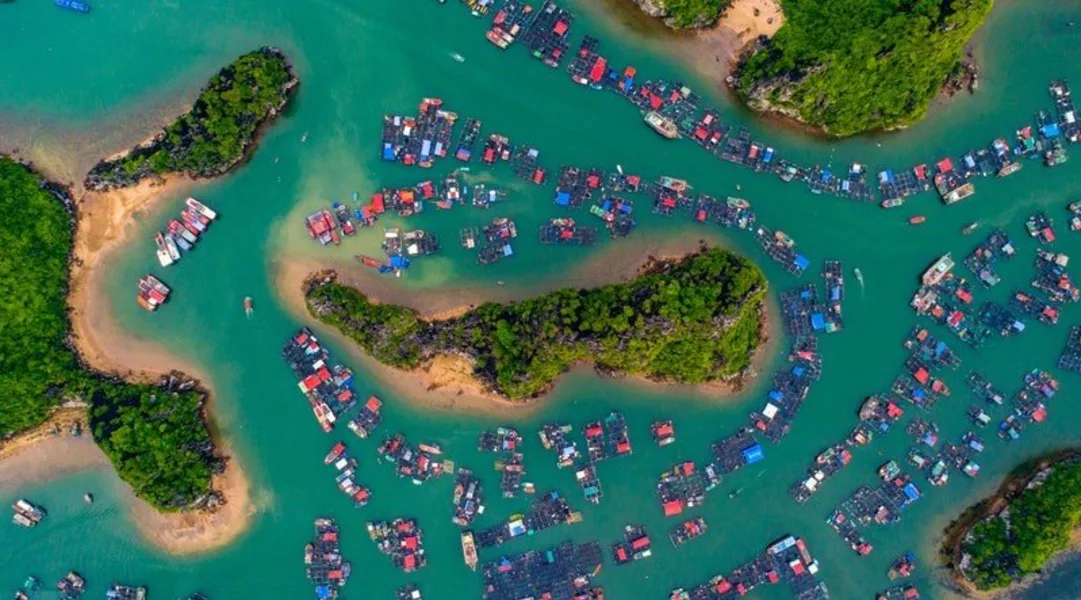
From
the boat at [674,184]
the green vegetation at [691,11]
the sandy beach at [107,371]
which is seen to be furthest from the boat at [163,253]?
the green vegetation at [691,11]

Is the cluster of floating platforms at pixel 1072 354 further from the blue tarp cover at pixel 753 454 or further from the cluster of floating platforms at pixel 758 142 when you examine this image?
the blue tarp cover at pixel 753 454

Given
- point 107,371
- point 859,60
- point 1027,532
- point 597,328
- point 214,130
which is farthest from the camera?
point 107,371

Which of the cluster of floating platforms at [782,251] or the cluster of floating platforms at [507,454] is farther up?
the cluster of floating platforms at [782,251]

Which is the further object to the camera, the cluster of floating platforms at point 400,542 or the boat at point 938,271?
the boat at point 938,271

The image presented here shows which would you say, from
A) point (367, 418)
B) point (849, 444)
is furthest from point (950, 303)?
point (367, 418)

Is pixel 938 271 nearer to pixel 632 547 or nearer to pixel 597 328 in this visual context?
pixel 597 328

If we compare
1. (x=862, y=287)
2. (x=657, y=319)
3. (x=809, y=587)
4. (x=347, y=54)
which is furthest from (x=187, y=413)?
(x=862, y=287)
